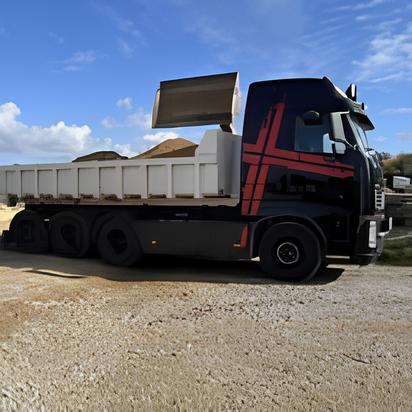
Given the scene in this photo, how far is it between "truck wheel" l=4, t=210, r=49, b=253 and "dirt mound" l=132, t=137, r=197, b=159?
2839 mm

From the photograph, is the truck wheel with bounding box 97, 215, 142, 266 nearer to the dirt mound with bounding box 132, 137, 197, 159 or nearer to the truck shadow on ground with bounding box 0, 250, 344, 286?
the truck shadow on ground with bounding box 0, 250, 344, 286

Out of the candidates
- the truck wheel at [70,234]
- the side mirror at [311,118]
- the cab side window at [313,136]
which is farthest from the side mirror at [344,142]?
the truck wheel at [70,234]

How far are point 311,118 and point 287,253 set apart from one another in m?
2.27

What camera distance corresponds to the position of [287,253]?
7926mm

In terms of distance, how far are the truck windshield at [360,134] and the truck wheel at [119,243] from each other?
175 inches

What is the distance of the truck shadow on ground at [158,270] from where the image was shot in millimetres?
8016

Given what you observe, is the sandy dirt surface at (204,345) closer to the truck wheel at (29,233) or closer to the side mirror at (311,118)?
the side mirror at (311,118)

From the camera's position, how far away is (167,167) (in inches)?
341

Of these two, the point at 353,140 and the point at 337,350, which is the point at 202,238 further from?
the point at 337,350

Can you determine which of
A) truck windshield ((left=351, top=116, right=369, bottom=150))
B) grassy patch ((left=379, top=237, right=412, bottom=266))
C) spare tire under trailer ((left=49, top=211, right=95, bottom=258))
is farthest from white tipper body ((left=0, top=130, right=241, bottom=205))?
grassy patch ((left=379, top=237, right=412, bottom=266))

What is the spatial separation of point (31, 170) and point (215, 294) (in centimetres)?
607

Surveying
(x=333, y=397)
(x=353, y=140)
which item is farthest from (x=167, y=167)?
(x=333, y=397)

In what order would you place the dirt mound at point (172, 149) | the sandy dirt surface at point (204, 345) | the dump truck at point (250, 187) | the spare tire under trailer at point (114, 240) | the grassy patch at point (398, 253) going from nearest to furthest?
the sandy dirt surface at point (204, 345) < the dump truck at point (250, 187) < the spare tire under trailer at point (114, 240) < the dirt mound at point (172, 149) < the grassy patch at point (398, 253)

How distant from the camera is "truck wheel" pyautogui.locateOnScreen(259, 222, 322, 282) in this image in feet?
25.3
